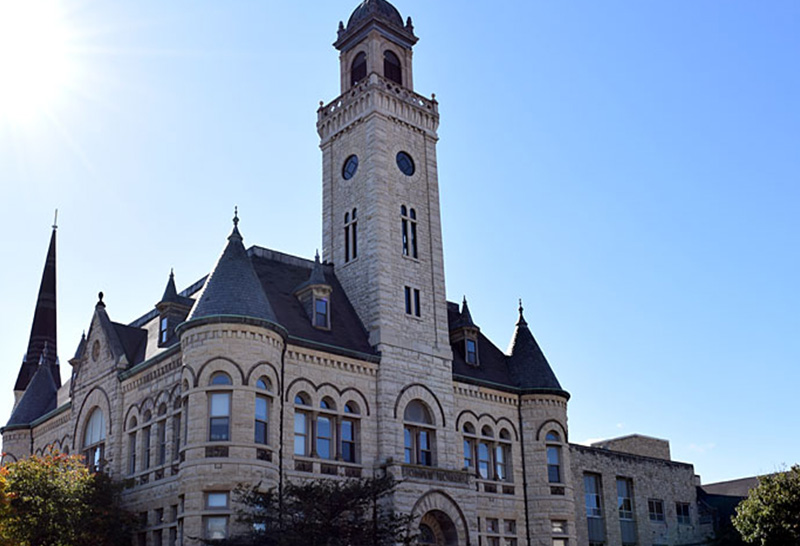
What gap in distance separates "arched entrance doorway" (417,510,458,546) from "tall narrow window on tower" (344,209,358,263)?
12926 millimetres

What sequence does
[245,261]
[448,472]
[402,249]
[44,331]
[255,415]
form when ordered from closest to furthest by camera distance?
[255,415]
[245,261]
[448,472]
[402,249]
[44,331]

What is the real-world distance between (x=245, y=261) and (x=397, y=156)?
1177cm

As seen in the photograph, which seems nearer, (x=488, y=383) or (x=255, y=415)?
(x=255, y=415)

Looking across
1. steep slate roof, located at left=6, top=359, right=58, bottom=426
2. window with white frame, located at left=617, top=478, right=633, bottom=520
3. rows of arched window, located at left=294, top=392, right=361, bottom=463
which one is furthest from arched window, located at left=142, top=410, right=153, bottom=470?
window with white frame, located at left=617, top=478, right=633, bottom=520

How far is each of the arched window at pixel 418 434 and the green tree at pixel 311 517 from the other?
701 centimetres

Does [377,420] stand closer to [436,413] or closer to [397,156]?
[436,413]

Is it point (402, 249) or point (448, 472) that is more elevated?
point (402, 249)

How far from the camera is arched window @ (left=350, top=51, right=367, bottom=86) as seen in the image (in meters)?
51.1

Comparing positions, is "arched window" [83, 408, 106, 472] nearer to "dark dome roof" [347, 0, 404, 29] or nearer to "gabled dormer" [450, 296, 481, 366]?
"gabled dormer" [450, 296, 481, 366]

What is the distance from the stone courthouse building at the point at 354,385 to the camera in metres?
37.0

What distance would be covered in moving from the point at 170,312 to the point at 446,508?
49.4 feet

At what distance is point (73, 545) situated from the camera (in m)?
37.3

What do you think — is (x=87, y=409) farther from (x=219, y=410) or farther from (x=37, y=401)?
(x=219, y=410)

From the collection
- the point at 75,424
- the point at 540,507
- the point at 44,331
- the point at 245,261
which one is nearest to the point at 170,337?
the point at 245,261
